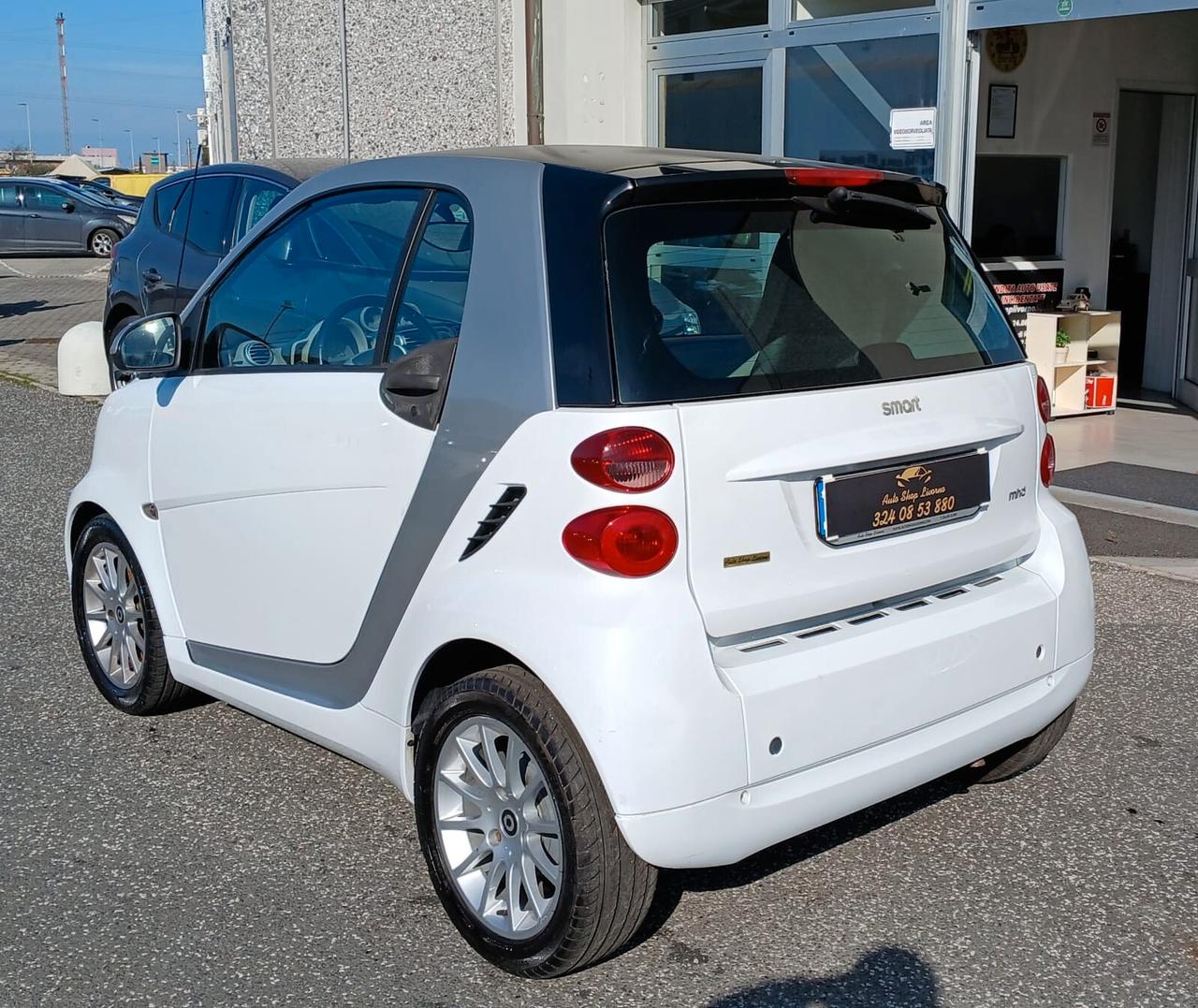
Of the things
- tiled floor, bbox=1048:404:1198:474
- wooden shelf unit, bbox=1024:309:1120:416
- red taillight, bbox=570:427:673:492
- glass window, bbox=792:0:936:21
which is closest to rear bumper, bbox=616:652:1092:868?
red taillight, bbox=570:427:673:492

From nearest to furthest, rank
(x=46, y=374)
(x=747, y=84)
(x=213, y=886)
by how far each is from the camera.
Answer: (x=213, y=886), (x=747, y=84), (x=46, y=374)

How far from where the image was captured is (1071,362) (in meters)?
10.3

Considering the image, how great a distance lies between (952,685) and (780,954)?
72 centimetres

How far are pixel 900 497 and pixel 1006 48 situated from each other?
25.6ft

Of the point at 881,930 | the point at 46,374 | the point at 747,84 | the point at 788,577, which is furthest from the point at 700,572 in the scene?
the point at 46,374

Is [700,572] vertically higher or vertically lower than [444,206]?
lower

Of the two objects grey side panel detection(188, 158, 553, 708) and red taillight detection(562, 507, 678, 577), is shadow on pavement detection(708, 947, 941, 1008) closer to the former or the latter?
red taillight detection(562, 507, 678, 577)

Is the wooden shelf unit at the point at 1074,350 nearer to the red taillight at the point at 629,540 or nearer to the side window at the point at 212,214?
the side window at the point at 212,214

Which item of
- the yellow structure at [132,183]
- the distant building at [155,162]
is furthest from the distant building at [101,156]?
the yellow structure at [132,183]

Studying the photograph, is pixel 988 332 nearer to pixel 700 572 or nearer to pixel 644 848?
pixel 700 572

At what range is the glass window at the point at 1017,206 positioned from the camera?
10.2 metres

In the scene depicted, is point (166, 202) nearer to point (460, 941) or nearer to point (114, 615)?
point (114, 615)

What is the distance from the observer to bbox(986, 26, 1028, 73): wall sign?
32.5ft

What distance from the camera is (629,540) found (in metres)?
2.87
